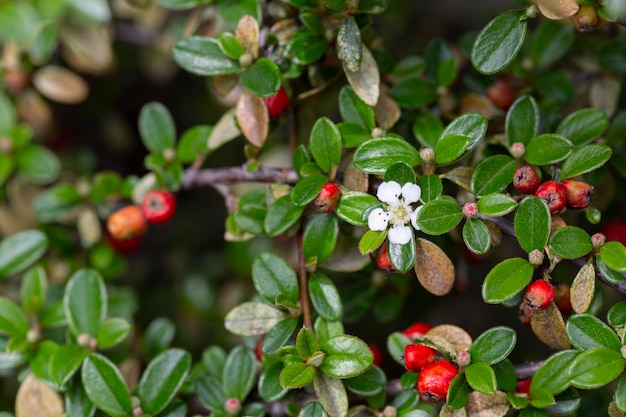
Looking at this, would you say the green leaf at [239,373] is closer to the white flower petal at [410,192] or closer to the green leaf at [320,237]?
the green leaf at [320,237]

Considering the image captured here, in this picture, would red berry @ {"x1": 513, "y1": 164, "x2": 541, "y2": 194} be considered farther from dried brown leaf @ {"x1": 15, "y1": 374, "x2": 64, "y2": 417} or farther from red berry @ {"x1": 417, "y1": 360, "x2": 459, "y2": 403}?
dried brown leaf @ {"x1": 15, "y1": 374, "x2": 64, "y2": 417}

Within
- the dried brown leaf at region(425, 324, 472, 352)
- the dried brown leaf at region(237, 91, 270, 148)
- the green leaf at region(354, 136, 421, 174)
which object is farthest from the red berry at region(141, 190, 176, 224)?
the dried brown leaf at region(425, 324, 472, 352)

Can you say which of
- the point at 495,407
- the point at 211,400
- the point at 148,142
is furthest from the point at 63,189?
the point at 495,407

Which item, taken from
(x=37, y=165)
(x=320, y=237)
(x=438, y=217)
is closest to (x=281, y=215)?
(x=320, y=237)

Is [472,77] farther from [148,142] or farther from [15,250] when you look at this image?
[15,250]

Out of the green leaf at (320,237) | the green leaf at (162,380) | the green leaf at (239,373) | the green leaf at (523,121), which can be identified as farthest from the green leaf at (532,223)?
the green leaf at (162,380)
